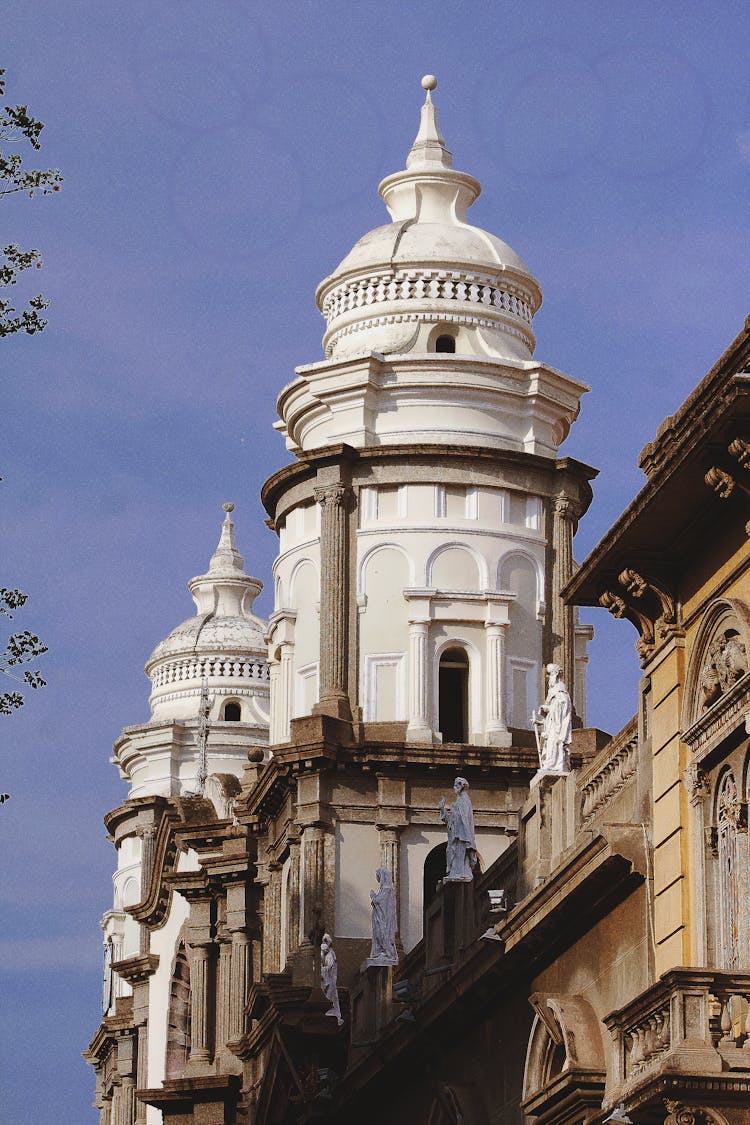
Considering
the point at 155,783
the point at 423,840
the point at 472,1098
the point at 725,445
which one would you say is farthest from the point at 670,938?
the point at 155,783

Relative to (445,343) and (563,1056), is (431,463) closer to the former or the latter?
(445,343)

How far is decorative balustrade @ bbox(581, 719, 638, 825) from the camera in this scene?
28.9 m

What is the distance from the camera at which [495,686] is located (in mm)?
50375

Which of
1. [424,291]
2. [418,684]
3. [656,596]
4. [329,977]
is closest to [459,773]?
[418,684]

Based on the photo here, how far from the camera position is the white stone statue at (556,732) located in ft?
108

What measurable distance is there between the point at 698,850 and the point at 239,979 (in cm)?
3199

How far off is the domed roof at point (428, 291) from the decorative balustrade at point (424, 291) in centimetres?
2

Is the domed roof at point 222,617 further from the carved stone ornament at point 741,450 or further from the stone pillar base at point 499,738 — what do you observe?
the carved stone ornament at point 741,450

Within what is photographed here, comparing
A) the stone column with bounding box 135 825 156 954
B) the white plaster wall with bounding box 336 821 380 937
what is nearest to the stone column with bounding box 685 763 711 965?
the white plaster wall with bounding box 336 821 380 937

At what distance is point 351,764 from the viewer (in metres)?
48.7

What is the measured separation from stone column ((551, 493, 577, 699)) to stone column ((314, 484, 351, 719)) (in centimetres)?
433

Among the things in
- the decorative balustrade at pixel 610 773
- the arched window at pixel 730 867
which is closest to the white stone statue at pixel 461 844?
the decorative balustrade at pixel 610 773

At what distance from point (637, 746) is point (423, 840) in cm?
2054

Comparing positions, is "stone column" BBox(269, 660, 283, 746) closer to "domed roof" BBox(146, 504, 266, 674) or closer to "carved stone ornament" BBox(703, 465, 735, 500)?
"domed roof" BBox(146, 504, 266, 674)
